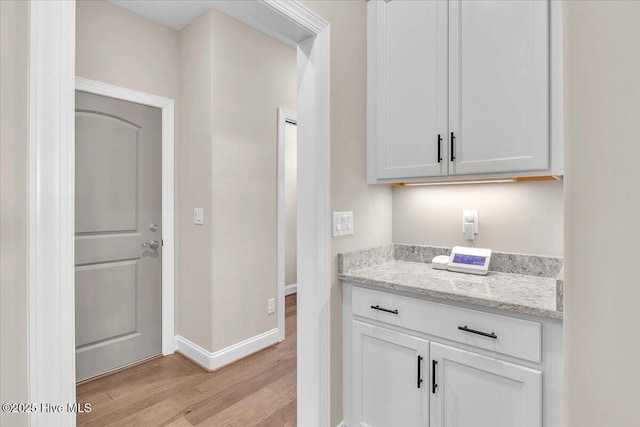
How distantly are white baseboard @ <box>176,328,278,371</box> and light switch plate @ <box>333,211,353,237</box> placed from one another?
1.50 metres

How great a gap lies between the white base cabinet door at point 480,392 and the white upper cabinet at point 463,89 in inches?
28.9

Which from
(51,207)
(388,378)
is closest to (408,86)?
(388,378)

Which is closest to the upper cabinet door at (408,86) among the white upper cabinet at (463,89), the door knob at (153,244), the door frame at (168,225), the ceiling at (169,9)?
the white upper cabinet at (463,89)

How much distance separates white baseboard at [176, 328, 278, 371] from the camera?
7.89 feet

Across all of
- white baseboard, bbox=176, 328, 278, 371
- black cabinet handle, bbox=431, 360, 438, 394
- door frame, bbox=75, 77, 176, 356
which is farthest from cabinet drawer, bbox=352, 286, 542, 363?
door frame, bbox=75, 77, 176, 356

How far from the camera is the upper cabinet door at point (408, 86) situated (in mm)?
Result: 1494

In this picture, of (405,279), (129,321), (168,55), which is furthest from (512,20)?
(129,321)

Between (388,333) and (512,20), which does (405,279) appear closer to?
(388,333)

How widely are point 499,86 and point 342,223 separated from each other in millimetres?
872

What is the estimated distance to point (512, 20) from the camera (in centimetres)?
129

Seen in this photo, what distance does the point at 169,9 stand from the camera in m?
2.44

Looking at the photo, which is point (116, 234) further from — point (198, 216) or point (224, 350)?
point (224, 350)

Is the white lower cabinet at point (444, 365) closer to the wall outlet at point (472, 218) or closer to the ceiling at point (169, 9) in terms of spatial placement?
the wall outlet at point (472, 218)

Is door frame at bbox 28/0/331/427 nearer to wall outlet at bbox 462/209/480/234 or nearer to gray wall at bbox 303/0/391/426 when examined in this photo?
gray wall at bbox 303/0/391/426
